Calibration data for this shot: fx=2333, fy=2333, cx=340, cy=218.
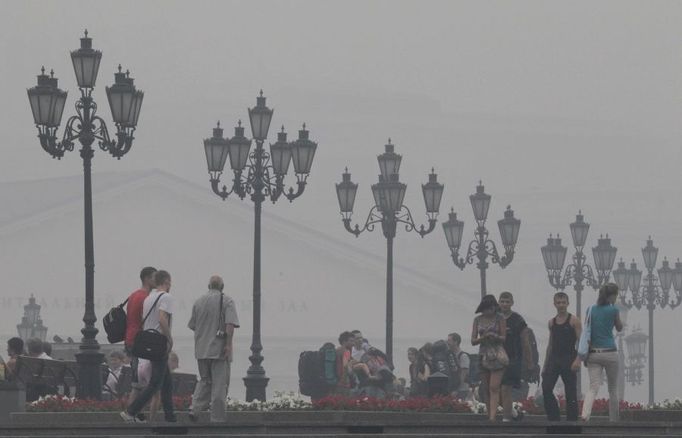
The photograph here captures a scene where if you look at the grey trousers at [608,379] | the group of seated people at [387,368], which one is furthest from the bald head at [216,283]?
the group of seated people at [387,368]

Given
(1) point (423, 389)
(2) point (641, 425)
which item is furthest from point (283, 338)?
(2) point (641, 425)

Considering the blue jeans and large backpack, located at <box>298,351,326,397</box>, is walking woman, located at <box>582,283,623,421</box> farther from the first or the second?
large backpack, located at <box>298,351,326,397</box>

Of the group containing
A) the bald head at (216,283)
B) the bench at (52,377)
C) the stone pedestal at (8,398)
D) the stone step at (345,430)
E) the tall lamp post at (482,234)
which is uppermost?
the tall lamp post at (482,234)

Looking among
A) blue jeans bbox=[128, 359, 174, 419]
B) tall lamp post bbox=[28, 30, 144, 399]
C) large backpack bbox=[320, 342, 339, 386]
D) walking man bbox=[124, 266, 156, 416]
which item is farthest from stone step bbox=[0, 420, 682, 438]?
large backpack bbox=[320, 342, 339, 386]

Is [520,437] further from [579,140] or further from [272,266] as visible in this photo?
[579,140]

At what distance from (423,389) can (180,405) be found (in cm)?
482

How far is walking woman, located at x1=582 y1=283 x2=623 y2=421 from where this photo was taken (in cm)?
1933

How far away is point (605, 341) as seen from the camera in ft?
63.8

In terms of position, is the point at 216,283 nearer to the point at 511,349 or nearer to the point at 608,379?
the point at 511,349

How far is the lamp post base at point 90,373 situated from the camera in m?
22.2

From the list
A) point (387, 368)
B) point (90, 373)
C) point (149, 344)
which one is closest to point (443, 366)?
point (387, 368)

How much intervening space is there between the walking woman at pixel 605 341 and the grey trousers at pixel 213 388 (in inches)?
121

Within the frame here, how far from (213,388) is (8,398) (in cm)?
166

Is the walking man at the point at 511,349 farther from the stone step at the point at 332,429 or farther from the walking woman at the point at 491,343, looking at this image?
the stone step at the point at 332,429
